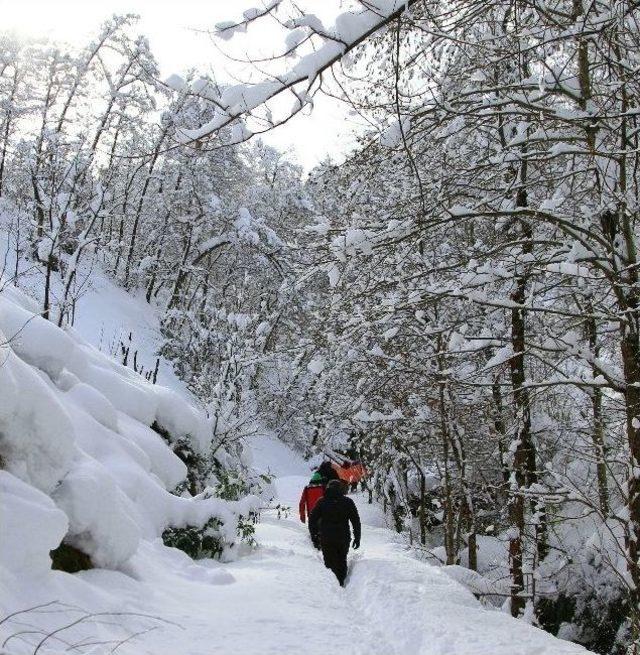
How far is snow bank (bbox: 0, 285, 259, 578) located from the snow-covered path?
315mm

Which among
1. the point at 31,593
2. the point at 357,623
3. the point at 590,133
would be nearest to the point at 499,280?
the point at 590,133

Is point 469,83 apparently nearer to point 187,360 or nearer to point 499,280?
point 499,280

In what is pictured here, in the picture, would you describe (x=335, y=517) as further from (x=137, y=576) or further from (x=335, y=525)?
(x=137, y=576)

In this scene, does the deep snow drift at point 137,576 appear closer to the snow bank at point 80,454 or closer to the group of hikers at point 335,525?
the snow bank at point 80,454

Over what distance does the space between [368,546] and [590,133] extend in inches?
336

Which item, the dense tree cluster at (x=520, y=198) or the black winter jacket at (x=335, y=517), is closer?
the dense tree cluster at (x=520, y=198)

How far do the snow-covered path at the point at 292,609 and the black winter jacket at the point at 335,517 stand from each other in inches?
18.3

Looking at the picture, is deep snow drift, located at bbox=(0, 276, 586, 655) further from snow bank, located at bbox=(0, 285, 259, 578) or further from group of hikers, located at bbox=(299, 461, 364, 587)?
group of hikers, located at bbox=(299, 461, 364, 587)

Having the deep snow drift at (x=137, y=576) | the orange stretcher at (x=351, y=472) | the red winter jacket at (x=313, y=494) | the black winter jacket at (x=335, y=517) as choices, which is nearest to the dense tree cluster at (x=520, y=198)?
the deep snow drift at (x=137, y=576)

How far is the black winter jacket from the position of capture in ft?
27.0

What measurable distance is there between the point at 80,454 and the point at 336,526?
373 centimetres

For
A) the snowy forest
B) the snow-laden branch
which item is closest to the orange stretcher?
the snowy forest

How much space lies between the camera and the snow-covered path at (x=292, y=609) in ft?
14.5

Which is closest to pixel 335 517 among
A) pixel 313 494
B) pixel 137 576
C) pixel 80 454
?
pixel 313 494
